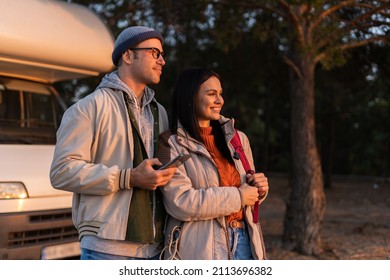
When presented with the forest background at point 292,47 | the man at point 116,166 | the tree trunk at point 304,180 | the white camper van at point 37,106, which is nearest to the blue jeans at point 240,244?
the man at point 116,166

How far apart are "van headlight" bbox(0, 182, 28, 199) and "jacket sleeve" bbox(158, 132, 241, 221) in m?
2.21

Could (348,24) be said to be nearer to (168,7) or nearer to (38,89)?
(168,7)

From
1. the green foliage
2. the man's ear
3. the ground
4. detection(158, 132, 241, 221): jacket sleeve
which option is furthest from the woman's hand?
the ground

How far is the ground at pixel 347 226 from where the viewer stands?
22.9 feet

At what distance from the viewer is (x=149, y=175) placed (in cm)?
240

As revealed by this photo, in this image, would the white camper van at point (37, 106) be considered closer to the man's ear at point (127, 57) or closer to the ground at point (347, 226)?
the man's ear at point (127, 57)

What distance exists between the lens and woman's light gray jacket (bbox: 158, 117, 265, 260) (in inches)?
98.0

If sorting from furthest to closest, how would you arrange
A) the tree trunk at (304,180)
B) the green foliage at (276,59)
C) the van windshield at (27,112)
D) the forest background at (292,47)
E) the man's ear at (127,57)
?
1. the tree trunk at (304,180)
2. the green foliage at (276,59)
3. the forest background at (292,47)
4. the van windshield at (27,112)
5. the man's ear at (127,57)

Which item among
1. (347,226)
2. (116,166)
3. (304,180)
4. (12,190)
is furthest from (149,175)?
(347,226)

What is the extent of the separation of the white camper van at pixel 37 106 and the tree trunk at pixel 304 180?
3.07 metres

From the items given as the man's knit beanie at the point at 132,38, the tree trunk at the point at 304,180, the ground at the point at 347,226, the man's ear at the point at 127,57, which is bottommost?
the ground at the point at 347,226

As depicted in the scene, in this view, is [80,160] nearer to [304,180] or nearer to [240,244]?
[240,244]

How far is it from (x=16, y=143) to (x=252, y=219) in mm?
2919
